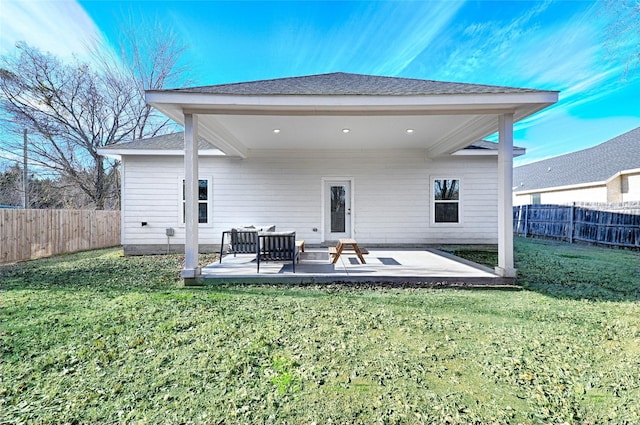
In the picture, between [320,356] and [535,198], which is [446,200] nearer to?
[320,356]

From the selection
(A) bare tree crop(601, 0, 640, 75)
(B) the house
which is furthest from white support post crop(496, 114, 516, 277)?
(A) bare tree crop(601, 0, 640, 75)

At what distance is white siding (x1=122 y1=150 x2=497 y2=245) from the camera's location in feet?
26.8

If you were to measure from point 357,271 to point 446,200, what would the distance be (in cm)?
472

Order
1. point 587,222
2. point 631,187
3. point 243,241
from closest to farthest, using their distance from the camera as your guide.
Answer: point 243,241 < point 587,222 < point 631,187

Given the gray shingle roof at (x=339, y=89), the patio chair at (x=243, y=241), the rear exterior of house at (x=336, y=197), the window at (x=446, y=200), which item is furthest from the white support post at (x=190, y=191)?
the window at (x=446, y=200)

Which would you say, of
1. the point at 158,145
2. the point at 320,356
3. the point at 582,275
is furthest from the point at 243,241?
the point at 582,275

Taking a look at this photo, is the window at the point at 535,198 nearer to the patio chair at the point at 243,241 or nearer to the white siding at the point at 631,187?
the white siding at the point at 631,187

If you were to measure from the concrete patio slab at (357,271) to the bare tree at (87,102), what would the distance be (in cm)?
1244

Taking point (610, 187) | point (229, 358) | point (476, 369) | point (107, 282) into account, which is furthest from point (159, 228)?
point (610, 187)

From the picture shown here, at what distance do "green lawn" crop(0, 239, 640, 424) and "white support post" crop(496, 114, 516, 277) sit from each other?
517 millimetres

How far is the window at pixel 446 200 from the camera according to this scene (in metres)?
8.49

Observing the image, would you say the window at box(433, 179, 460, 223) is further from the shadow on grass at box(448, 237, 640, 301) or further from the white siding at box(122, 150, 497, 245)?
the shadow on grass at box(448, 237, 640, 301)

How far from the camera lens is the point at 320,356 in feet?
7.97

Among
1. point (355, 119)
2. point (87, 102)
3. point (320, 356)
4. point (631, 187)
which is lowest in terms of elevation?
point (320, 356)
